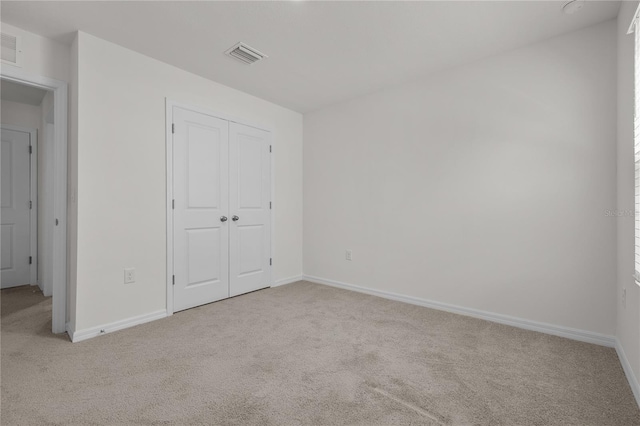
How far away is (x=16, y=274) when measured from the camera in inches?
157

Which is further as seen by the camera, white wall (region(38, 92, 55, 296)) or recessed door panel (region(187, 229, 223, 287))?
white wall (region(38, 92, 55, 296))

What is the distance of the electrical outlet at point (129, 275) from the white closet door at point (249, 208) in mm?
1050

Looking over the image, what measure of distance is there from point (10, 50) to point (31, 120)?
2319mm

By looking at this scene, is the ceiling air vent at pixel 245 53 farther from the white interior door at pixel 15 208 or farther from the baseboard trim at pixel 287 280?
the white interior door at pixel 15 208

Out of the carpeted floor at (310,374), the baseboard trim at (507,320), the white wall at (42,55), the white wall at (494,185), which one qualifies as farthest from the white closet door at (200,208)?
the baseboard trim at (507,320)

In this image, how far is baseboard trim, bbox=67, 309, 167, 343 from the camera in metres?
2.39

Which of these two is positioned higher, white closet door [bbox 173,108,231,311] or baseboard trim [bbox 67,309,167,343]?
white closet door [bbox 173,108,231,311]

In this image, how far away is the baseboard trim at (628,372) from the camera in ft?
5.37

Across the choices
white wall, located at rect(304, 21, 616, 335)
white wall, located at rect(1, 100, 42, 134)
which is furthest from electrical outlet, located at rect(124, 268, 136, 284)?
white wall, located at rect(1, 100, 42, 134)

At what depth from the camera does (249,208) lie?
379 centimetres

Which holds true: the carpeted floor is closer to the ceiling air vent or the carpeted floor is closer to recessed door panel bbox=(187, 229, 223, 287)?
recessed door panel bbox=(187, 229, 223, 287)

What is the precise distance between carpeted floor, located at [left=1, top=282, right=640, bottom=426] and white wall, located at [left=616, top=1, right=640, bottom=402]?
25 centimetres

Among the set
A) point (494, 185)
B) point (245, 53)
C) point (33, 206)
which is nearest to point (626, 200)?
point (494, 185)

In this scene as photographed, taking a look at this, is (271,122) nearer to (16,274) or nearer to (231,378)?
(231,378)
